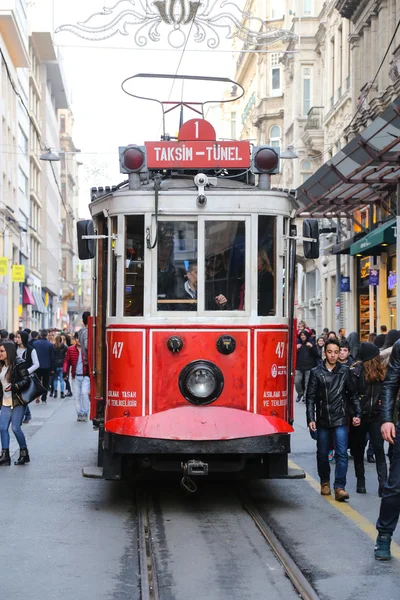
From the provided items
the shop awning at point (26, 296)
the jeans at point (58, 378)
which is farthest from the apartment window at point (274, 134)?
the jeans at point (58, 378)

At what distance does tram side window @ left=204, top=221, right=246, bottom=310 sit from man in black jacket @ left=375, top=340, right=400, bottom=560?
8.59 ft

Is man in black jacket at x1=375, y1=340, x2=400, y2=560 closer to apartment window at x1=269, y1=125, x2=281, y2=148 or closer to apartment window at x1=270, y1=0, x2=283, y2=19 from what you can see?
apartment window at x1=269, y1=125, x2=281, y2=148

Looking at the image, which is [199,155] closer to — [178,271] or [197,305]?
[178,271]

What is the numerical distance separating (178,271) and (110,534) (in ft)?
8.34

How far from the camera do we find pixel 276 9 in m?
60.4

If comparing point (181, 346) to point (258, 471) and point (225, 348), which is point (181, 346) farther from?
point (258, 471)

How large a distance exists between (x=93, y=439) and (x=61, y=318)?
237ft

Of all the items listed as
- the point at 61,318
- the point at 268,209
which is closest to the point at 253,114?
the point at 61,318

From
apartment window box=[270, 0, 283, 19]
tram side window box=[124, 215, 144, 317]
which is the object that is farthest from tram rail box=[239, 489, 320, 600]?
apartment window box=[270, 0, 283, 19]

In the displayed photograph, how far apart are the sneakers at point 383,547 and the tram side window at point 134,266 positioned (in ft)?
11.0

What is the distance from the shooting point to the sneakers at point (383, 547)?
7605 mm

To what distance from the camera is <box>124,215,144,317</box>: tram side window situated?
1000 cm

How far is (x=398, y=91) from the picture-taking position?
28.4 meters

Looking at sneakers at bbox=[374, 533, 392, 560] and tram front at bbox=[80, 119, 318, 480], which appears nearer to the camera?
sneakers at bbox=[374, 533, 392, 560]
